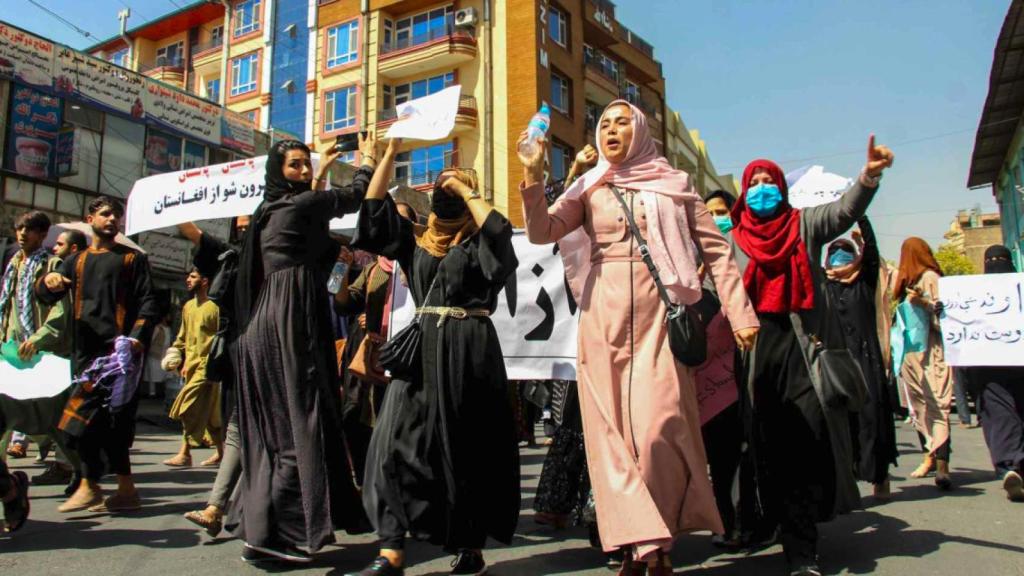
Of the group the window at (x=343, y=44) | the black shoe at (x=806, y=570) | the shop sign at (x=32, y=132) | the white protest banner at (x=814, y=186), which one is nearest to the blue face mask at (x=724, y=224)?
the white protest banner at (x=814, y=186)

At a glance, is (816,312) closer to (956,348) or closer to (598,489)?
(598,489)

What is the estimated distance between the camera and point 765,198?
3.93m

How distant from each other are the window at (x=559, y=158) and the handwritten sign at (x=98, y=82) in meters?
16.0

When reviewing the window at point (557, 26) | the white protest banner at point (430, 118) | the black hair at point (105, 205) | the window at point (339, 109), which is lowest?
the black hair at point (105, 205)

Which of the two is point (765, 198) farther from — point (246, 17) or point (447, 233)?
point (246, 17)

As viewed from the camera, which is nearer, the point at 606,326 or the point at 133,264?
the point at 606,326

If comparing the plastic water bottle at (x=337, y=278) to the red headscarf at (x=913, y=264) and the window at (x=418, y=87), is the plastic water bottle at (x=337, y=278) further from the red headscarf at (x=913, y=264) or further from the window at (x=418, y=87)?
the window at (x=418, y=87)

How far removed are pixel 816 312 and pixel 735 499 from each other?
1.02 metres

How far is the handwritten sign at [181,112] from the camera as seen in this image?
63.5 feet

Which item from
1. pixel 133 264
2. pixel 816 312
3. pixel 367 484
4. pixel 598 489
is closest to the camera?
pixel 598 489

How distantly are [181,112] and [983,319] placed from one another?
1861 cm

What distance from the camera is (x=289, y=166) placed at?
4.08 meters

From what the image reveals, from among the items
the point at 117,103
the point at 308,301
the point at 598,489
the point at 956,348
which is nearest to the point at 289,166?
the point at 308,301

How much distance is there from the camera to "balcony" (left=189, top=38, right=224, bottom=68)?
35.6 m
